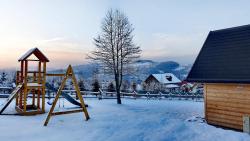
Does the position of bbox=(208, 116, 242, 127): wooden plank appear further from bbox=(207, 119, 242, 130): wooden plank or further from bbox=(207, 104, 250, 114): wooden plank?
bbox=(207, 104, 250, 114): wooden plank

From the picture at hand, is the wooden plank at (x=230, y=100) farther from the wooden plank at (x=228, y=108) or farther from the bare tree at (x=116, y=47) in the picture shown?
the bare tree at (x=116, y=47)

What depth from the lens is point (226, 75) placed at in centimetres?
1264

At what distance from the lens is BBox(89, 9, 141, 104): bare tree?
24578 millimetres

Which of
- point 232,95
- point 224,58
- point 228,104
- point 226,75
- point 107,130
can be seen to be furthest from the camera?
point 224,58

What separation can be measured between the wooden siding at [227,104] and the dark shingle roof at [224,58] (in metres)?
0.50

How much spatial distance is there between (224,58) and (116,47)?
12947 mm

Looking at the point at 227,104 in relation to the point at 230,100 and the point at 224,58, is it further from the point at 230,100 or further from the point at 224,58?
the point at 224,58

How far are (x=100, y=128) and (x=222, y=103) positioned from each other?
22.2 feet

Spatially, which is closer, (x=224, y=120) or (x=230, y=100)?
(x=230, y=100)

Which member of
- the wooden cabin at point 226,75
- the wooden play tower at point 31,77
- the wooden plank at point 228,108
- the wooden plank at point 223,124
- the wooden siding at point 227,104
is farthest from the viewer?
the wooden play tower at point 31,77

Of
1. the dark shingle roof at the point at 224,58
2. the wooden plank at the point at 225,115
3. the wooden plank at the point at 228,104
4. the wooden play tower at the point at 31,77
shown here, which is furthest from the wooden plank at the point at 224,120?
the wooden play tower at the point at 31,77

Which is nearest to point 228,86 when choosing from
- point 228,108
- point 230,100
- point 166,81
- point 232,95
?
point 232,95

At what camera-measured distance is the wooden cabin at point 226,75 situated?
11930mm

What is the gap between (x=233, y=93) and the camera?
40.2 feet
